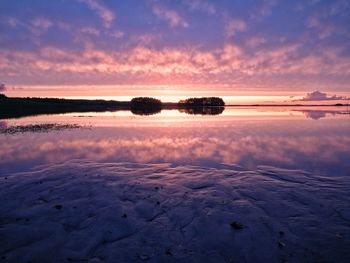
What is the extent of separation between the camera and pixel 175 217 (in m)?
7.67

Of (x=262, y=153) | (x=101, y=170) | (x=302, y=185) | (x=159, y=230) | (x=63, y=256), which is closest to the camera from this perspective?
(x=63, y=256)

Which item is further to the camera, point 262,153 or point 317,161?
point 262,153

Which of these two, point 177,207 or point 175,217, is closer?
point 175,217

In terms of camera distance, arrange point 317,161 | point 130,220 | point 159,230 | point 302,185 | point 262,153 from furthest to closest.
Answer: point 262,153
point 317,161
point 302,185
point 130,220
point 159,230

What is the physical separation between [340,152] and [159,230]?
16.5 metres

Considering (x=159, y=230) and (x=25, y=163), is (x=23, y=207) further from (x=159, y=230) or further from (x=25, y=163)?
(x=25, y=163)

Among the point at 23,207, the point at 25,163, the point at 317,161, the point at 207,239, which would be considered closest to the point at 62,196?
the point at 23,207

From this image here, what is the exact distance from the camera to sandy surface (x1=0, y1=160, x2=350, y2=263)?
5.81 metres

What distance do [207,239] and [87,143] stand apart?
722 inches

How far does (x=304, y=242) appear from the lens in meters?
6.23

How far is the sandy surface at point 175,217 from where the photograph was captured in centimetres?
581

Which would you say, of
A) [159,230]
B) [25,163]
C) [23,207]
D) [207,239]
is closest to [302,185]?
[207,239]

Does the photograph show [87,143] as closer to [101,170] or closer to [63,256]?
[101,170]

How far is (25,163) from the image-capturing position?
1507 centimetres
